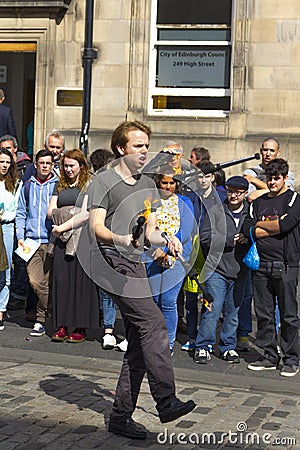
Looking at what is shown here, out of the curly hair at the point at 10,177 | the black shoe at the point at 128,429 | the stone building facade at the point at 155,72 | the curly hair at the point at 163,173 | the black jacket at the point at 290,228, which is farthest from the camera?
the stone building facade at the point at 155,72

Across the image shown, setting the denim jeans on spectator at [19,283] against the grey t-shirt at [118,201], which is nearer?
the grey t-shirt at [118,201]

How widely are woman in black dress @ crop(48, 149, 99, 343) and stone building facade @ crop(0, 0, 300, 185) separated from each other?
5.65 m

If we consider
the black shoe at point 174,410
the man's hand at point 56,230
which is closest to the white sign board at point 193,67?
the man's hand at point 56,230

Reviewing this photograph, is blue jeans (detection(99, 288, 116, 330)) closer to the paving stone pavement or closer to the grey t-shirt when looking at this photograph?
the paving stone pavement

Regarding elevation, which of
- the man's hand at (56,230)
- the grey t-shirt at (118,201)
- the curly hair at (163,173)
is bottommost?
the man's hand at (56,230)

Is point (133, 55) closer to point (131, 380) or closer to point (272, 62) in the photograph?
point (272, 62)

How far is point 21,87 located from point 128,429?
12814 millimetres

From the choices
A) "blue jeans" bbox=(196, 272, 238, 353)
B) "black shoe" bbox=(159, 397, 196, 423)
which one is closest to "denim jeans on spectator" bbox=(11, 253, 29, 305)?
"blue jeans" bbox=(196, 272, 238, 353)

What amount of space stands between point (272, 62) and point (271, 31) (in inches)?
18.0

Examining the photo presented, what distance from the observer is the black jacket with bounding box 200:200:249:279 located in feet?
29.0

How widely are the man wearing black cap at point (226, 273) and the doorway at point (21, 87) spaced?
27.0ft

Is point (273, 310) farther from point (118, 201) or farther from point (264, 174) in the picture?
point (118, 201)

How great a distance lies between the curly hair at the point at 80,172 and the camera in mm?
9406

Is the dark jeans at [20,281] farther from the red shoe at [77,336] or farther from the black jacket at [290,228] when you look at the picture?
the black jacket at [290,228]
